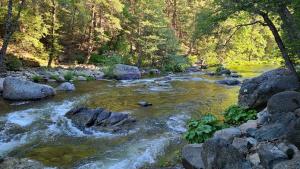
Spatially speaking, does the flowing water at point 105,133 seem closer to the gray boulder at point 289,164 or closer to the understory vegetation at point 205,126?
the understory vegetation at point 205,126

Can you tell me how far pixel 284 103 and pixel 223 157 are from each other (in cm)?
314

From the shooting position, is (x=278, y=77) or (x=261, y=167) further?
(x=278, y=77)

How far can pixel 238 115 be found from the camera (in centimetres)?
1212

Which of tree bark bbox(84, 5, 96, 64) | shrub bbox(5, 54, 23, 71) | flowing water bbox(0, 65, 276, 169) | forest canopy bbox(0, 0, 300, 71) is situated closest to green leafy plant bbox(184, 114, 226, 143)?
flowing water bbox(0, 65, 276, 169)

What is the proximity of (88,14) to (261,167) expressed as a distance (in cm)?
2981

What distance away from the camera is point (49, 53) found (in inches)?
1165

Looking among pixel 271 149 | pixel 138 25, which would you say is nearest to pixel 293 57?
pixel 271 149

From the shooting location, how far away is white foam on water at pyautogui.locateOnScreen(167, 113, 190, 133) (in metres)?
12.2

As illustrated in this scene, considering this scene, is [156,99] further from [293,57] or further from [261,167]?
[261,167]

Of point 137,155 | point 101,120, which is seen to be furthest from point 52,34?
point 137,155

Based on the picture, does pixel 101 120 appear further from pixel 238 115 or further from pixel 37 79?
pixel 37 79

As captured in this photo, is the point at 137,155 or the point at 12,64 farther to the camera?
the point at 12,64

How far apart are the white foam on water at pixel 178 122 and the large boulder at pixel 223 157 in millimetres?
4675

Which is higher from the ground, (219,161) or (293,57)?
(293,57)
